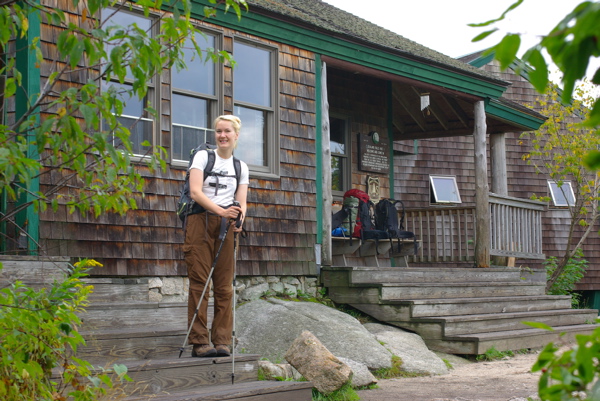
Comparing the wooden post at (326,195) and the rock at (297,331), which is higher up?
the wooden post at (326,195)

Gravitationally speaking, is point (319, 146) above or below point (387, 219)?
above

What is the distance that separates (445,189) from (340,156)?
464 cm

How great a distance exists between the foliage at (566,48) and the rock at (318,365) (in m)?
4.81

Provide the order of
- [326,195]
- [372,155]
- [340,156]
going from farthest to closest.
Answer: [372,155], [340,156], [326,195]

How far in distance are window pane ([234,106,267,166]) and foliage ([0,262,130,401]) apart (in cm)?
523

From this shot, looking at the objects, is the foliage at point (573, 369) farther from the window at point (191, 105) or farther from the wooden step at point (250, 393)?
the window at point (191, 105)

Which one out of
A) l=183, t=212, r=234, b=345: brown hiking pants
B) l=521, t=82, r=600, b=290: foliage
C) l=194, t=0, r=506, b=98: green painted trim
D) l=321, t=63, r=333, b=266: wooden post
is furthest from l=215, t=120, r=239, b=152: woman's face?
l=521, t=82, r=600, b=290: foliage

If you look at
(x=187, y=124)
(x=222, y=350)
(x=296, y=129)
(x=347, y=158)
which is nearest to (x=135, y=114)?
(x=187, y=124)

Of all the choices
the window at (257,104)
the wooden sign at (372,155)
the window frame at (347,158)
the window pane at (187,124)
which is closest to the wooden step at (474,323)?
the window at (257,104)

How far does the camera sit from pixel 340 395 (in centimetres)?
589

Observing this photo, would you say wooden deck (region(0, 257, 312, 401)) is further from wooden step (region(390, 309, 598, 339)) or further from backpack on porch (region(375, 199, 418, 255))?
backpack on porch (region(375, 199, 418, 255))

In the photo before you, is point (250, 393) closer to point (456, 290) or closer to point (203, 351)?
point (203, 351)

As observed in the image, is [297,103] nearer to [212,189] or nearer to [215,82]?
[215,82]

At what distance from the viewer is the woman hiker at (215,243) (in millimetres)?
5473
